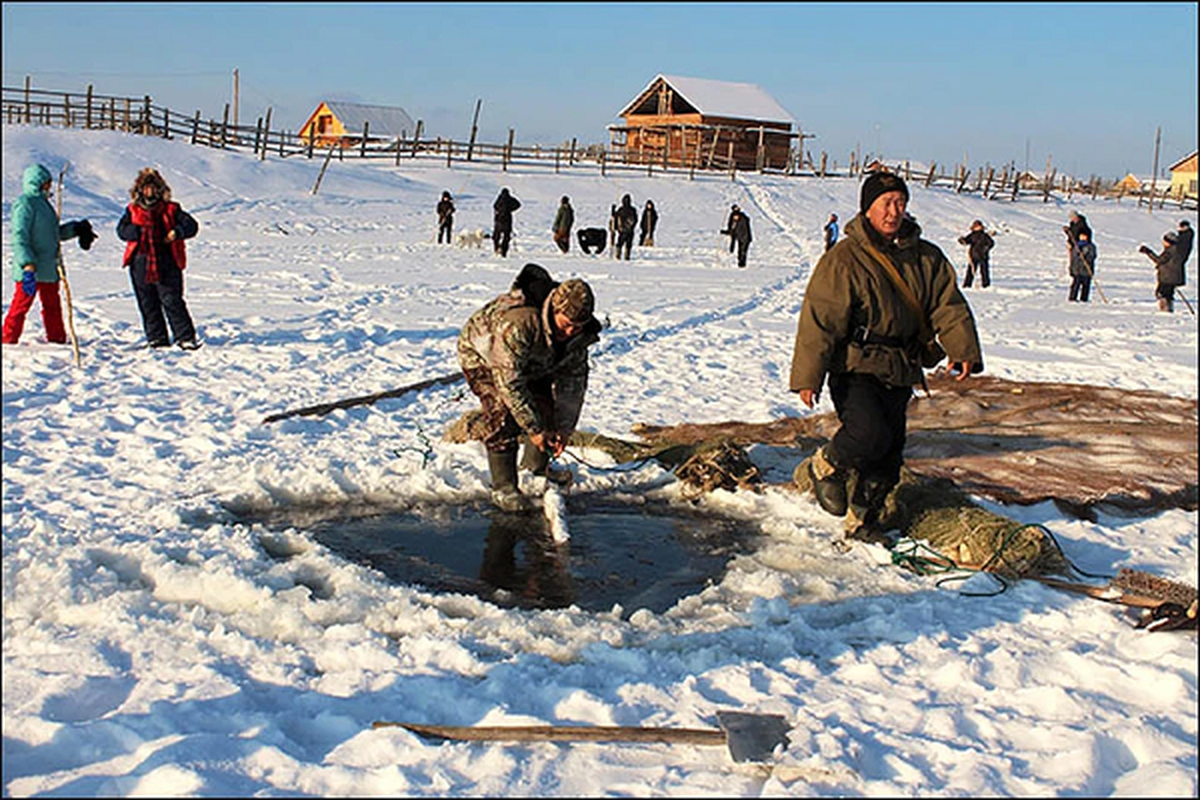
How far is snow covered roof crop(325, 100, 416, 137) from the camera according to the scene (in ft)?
220

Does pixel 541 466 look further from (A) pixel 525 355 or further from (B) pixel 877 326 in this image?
(B) pixel 877 326

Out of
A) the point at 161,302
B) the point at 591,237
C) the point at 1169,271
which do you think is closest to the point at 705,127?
the point at 591,237

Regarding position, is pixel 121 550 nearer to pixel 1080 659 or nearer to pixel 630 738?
pixel 630 738

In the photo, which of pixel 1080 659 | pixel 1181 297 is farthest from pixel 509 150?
pixel 1080 659

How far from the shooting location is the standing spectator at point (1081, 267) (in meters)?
20.0

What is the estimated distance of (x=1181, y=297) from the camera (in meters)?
19.5

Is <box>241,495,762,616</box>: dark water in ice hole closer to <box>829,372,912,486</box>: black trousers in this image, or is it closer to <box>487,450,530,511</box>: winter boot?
<box>487,450,530,511</box>: winter boot

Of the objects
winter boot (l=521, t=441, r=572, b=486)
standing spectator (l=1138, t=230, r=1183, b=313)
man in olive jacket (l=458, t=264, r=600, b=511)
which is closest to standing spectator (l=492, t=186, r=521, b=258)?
standing spectator (l=1138, t=230, r=1183, b=313)

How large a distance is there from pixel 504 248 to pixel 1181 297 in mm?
13252

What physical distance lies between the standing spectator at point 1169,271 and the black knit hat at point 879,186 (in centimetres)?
1519

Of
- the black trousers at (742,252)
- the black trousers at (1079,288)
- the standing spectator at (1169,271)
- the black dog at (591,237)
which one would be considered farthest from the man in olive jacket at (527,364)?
the black dog at (591,237)

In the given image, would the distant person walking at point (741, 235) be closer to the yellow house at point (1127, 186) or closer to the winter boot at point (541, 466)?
the winter boot at point (541, 466)

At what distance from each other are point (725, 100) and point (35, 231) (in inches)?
1986

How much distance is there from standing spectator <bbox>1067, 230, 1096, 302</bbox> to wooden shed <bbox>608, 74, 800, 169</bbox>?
32183 mm
